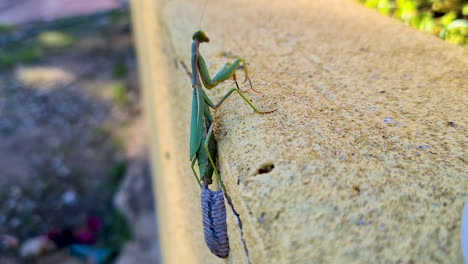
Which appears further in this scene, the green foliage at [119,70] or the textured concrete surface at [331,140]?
the green foliage at [119,70]

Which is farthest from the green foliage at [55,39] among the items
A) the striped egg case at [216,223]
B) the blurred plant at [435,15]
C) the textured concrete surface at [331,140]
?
the striped egg case at [216,223]

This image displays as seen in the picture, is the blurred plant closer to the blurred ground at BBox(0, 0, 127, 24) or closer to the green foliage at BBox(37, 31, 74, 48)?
the green foliage at BBox(37, 31, 74, 48)

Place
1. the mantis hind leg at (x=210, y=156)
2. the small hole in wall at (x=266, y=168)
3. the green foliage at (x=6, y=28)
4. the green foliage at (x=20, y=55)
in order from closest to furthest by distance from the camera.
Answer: the small hole in wall at (x=266, y=168) < the mantis hind leg at (x=210, y=156) < the green foliage at (x=20, y=55) < the green foliage at (x=6, y=28)

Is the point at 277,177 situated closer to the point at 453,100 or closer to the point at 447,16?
the point at 453,100

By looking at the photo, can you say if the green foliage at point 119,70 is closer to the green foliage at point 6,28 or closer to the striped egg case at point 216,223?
the green foliage at point 6,28

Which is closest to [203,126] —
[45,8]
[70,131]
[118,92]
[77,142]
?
[77,142]

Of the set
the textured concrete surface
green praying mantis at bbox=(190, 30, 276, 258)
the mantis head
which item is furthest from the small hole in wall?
the mantis head

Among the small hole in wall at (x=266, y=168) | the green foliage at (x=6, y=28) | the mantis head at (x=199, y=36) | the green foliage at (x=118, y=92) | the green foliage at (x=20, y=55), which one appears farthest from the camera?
the green foliage at (x=6, y=28)

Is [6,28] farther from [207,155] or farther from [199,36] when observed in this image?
[207,155]
